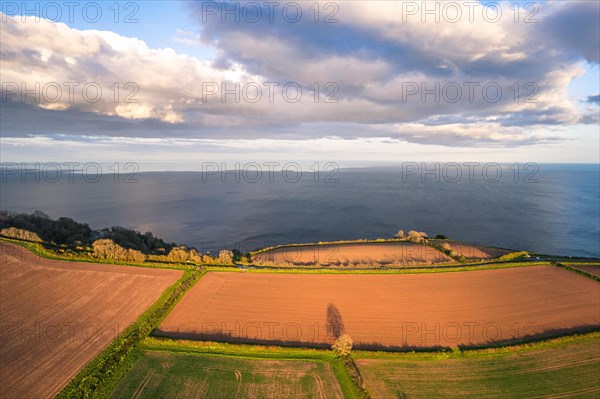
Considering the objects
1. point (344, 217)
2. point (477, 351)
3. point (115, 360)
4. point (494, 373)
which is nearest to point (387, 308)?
point (477, 351)

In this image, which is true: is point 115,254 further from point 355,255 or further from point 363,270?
point 355,255

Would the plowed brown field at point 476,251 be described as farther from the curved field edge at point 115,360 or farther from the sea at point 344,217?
the curved field edge at point 115,360

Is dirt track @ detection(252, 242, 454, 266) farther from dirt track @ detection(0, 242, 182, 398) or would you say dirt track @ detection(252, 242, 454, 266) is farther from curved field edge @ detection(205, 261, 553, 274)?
dirt track @ detection(0, 242, 182, 398)

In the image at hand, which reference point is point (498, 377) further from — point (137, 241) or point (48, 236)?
point (48, 236)

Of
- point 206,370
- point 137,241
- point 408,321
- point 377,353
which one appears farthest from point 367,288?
point 137,241

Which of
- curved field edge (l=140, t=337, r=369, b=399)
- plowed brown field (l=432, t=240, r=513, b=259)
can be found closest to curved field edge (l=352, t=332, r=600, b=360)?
curved field edge (l=140, t=337, r=369, b=399)

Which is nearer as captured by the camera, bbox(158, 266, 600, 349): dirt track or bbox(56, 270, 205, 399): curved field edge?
bbox(56, 270, 205, 399): curved field edge
